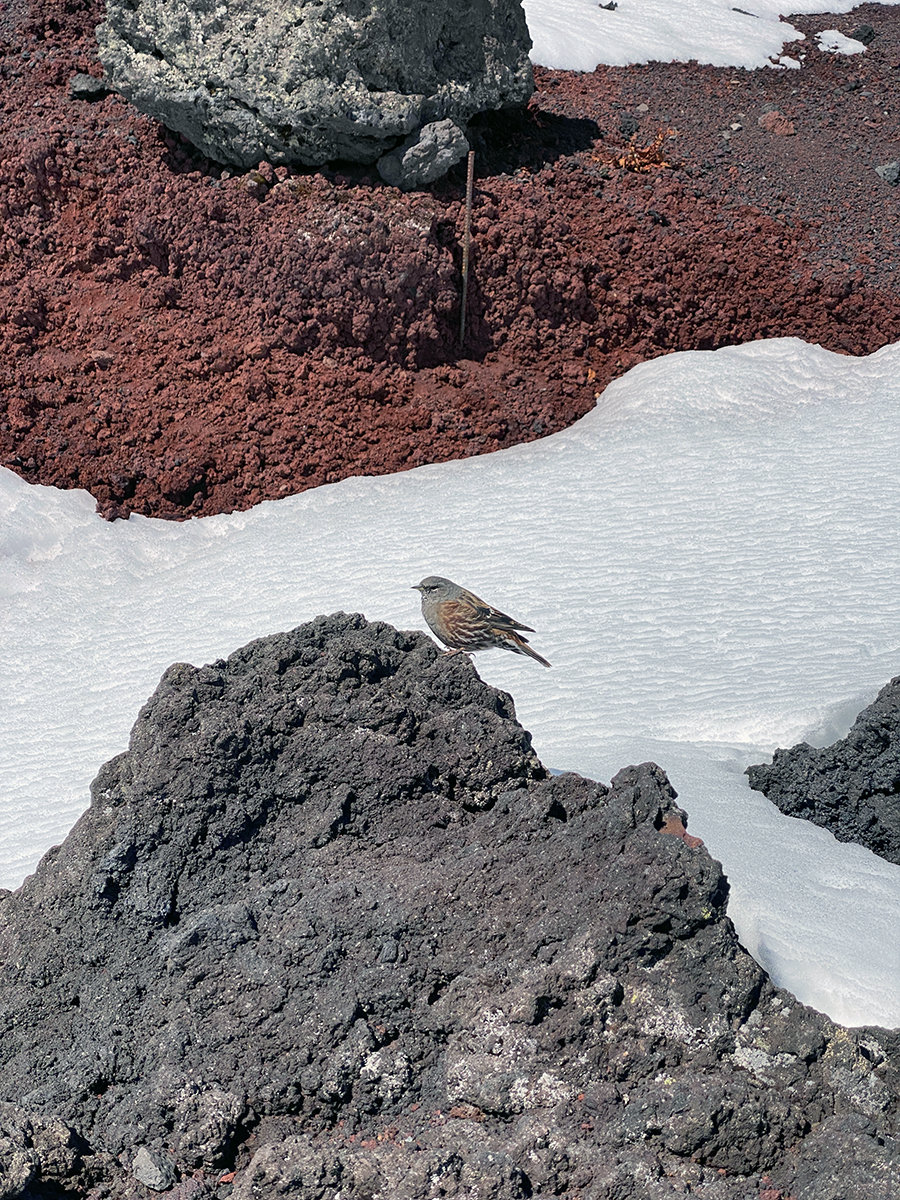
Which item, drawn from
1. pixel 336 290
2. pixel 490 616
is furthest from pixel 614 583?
pixel 336 290

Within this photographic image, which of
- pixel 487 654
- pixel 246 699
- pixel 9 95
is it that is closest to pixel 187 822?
pixel 246 699

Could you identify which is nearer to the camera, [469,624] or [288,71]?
[469,624]

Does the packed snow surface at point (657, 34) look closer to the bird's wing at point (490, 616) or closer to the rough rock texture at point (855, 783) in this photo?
the bird's wing at point (490, 616)

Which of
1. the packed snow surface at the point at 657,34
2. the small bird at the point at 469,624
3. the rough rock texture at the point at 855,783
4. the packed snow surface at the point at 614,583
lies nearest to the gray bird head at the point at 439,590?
the small bird at the point at 469,624

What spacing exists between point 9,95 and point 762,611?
1025 cm

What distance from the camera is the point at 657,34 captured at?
1677cm

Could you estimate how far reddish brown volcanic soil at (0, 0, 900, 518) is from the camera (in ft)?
37.6

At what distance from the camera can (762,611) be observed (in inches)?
334

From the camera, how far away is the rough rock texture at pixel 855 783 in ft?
16.9

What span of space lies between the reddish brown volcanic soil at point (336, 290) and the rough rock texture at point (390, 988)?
764cm

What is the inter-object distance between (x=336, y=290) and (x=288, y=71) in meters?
2.11

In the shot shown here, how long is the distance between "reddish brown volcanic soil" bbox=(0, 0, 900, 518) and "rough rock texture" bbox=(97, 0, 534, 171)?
0.44m

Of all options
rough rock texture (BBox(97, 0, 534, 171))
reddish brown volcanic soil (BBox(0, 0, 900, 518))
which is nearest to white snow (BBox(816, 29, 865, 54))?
reddish brown volcanic soil (BBox(0, 0, 900, 518))

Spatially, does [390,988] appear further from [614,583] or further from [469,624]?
[614,583]
